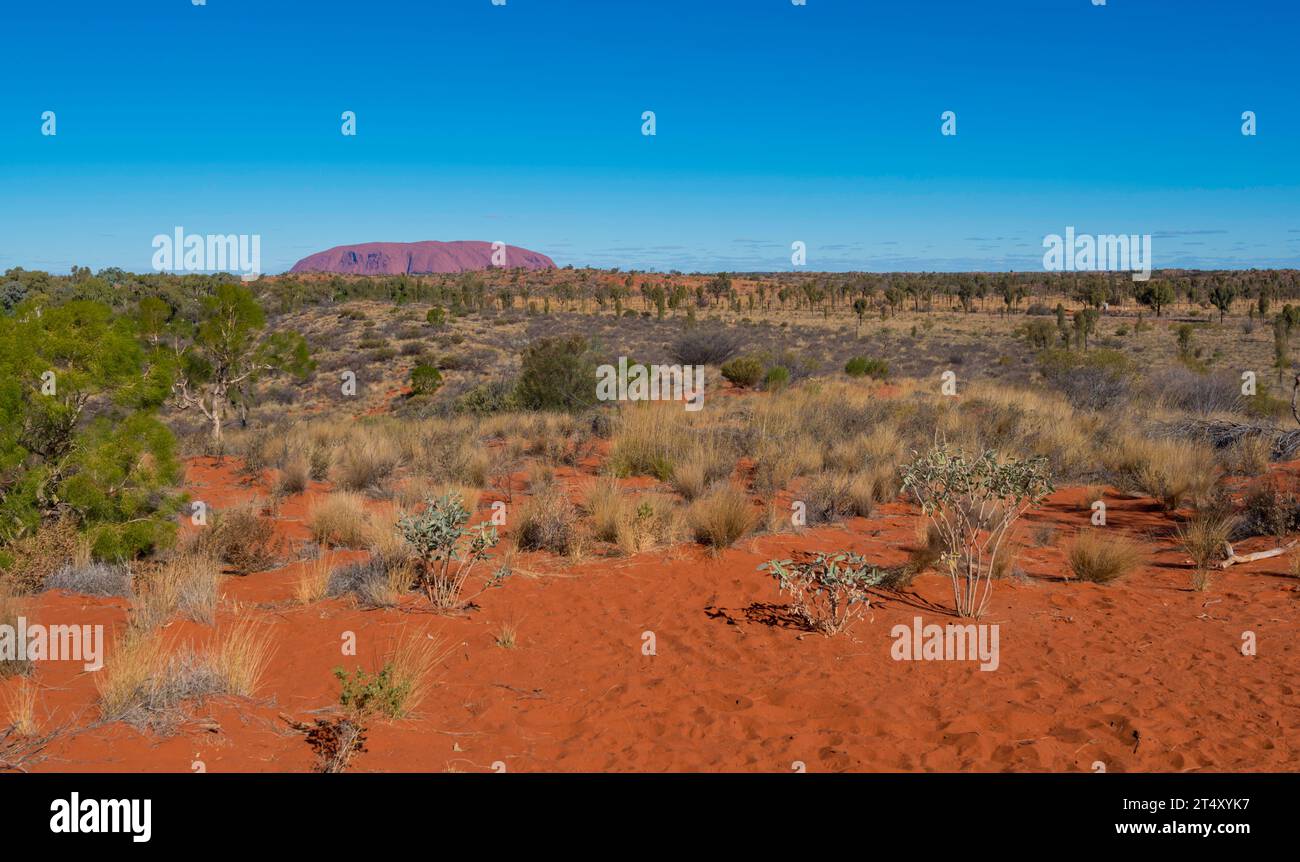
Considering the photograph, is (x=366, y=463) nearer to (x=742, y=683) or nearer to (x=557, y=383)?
(x=557, y=383)

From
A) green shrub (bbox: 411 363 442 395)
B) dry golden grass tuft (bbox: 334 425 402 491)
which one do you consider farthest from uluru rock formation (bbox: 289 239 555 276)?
dry golden grass tuft (bbox: 334 425 402 491)

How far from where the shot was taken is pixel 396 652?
16.8 feet

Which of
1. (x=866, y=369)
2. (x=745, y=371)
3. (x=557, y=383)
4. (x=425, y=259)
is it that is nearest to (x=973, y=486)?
(x=557, y=383)

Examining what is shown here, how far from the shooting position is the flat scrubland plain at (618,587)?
4.20m

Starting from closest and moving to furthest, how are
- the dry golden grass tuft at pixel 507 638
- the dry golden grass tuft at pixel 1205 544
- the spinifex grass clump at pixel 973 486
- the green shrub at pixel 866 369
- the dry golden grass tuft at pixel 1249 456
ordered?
1. the dry golden grass tuft at pixel 507 638
2. the spinifex grass clump at pixel 973 486
3. the dry golden grass tuft at pixel 1205 544
4. the dry golden grass tuft at pixel 1249 456
5. the green shrub at pixel 866 369

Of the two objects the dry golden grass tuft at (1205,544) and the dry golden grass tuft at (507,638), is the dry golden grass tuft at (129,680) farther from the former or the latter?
the dry golden grass tuft at (1205,544)

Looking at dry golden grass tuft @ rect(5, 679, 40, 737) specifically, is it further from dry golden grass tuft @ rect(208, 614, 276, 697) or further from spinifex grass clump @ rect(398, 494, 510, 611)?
spinifex grass clump @ rect(398, 494, 510, 611)

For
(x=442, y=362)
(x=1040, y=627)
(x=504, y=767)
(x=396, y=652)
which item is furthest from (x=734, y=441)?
(x=442, y=362)

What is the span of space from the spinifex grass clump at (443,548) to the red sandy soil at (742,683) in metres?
0.22

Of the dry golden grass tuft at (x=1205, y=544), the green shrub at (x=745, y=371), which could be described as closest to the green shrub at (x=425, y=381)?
the green shrub at (x=745, y=371)

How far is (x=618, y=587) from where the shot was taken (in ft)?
22.8

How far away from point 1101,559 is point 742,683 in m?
3.90

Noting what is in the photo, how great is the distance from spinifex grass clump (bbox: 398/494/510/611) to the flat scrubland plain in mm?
37
